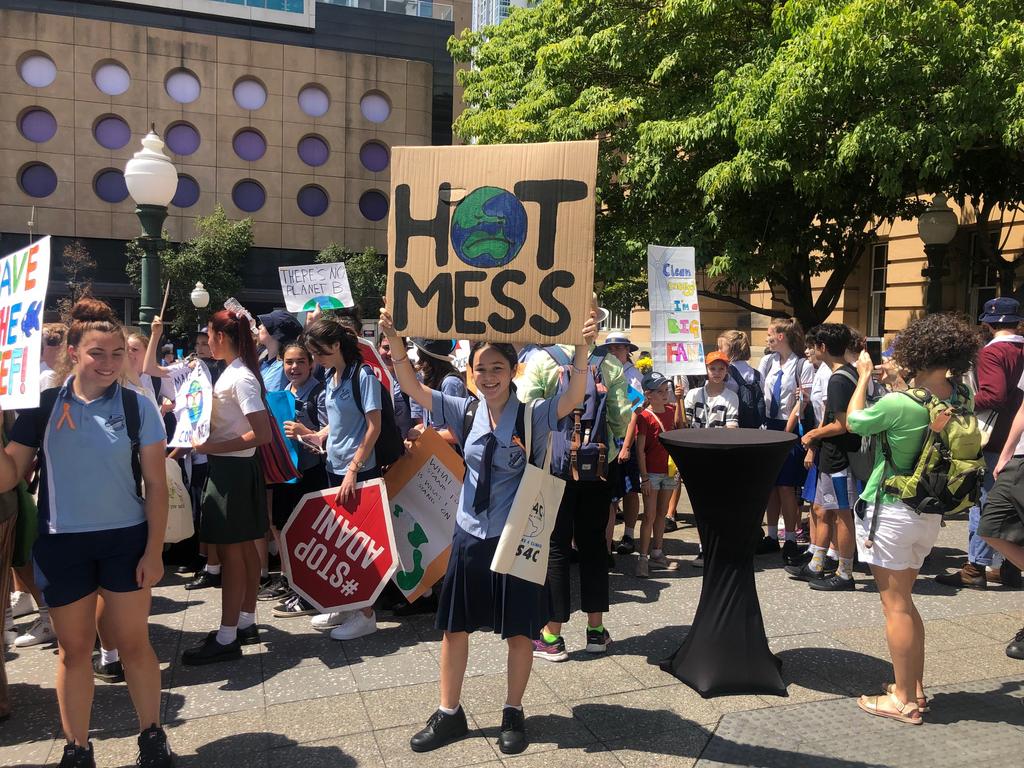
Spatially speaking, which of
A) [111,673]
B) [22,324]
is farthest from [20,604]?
[22,324]

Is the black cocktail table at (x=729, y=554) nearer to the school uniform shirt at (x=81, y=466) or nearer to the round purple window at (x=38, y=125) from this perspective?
the school uniform shirt at (x=81, y=466)

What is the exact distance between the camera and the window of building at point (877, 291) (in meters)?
17.5

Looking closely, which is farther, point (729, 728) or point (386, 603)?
point (386, 603)

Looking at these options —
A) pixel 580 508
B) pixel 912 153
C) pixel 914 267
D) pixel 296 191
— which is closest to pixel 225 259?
pixel 296 191

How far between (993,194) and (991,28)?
371 cm

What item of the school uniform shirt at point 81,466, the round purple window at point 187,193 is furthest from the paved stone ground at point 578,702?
the round purple window at point 187,193

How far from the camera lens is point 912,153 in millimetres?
9961

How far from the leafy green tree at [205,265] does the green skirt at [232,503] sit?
30897 millimetres

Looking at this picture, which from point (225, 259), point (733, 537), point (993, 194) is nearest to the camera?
point (733, 537)

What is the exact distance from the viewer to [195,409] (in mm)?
4594

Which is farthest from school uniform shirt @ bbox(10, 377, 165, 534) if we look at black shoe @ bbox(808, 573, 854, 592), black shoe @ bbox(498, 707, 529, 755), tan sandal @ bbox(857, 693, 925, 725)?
black shoe @ bbox(808, 573, 854, 592)

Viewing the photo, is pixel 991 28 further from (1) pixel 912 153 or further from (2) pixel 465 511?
(2) pixel 465 511

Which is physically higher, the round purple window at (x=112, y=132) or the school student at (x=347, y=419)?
the round purple window at (x=112, y=132)

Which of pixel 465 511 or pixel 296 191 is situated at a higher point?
pixel 296 191
